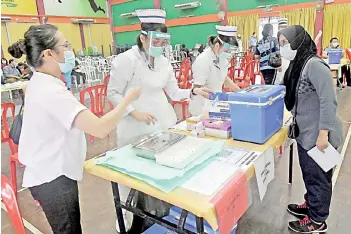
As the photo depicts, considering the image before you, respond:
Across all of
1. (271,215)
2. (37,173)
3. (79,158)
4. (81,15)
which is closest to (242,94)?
(79,158)

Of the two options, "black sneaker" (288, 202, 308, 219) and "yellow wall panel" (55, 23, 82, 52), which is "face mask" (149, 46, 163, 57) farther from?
"yellow wall panel" (55, 23, 82, 52)

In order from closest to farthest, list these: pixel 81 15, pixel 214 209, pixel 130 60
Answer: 1. pixel 214 209
2. pixel 130 60
3. pixel 81 15

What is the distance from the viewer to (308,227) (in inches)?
70.6

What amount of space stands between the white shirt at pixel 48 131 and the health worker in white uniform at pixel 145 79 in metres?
0.52

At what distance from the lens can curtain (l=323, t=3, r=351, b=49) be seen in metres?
8.66

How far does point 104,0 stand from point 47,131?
14987mm

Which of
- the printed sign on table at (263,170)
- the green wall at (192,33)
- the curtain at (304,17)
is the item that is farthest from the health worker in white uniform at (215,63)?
the green wall at (192,33)

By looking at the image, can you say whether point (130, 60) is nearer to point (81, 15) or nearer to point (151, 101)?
point (151, 101)

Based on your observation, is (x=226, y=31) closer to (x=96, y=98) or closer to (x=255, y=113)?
(x=255, y=113)

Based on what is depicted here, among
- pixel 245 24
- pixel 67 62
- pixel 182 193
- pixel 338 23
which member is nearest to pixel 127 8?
pixel 245 24

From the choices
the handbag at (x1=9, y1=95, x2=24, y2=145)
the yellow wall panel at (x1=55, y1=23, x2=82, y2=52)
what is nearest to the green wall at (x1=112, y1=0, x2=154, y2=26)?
the yellow wall panel at (x1=55, y1=23, x2=82, y2=52)

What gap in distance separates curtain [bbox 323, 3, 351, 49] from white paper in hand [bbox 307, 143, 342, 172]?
8.99 metres

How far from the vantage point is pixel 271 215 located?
81.6 inches

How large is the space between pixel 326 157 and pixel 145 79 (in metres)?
1.13
